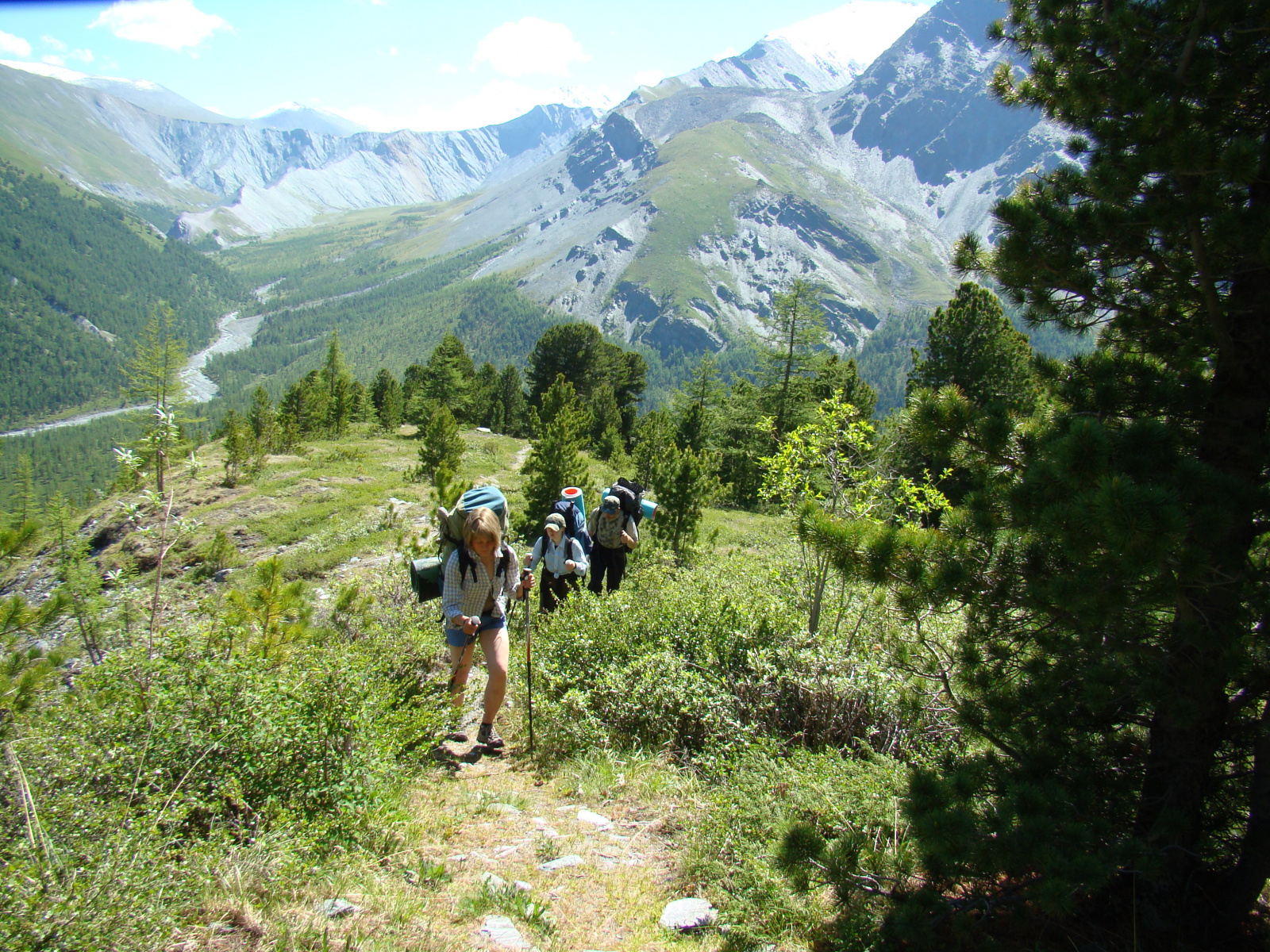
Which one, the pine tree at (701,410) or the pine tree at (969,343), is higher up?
the pine tree at (969,343)

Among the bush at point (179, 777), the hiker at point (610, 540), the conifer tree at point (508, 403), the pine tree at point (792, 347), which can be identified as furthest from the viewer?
the conifer tree at point (508, 403)

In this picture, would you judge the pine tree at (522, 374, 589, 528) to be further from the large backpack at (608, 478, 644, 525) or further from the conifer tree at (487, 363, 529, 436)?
the conifer tree at (487, 363, 529, 436)

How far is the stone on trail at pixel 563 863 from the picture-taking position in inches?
140

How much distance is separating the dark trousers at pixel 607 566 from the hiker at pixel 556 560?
47cm

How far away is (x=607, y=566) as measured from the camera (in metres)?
8.18

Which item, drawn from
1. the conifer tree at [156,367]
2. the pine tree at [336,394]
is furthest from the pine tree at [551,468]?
the pine tree at [336,394]

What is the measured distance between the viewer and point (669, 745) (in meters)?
5.16

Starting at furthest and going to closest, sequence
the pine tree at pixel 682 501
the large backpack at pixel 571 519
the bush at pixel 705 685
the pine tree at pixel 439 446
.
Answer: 1. the pine tree at pixel 439 446
2. the pine tree at pixel 682 501
3. the large backpack at pixel 571 519
4. the bush at pixel 705 685

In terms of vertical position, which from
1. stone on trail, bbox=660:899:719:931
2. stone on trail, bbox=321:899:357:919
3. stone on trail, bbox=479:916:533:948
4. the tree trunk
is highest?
the tree trunk

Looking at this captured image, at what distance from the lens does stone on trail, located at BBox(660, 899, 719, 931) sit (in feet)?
10.4

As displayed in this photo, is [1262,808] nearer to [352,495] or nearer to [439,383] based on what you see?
[352,495]

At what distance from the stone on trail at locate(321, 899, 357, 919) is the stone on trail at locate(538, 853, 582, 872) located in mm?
1083

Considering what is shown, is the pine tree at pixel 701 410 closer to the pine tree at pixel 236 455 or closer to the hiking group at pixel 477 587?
the pine tree at pixel 236 455

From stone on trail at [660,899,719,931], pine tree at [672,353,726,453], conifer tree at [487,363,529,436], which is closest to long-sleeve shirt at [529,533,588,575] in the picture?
stone on trail at [660,899,719,931]
